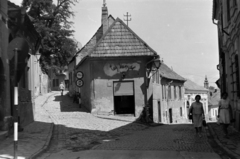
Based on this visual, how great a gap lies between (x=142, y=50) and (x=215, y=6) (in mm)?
5643

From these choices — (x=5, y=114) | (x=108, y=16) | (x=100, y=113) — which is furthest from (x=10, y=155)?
(x=108, y=16)

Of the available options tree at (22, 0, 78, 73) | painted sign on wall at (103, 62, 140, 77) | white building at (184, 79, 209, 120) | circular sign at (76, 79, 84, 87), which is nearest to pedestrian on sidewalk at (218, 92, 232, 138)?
painted sign on wall at (103, 62, 140, 77)

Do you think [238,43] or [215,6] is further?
[215,6]

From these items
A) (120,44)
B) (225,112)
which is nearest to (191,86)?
(120,44)

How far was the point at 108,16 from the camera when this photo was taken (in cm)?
3064

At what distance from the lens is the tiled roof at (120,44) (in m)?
23.1

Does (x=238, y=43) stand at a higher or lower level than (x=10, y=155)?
higher

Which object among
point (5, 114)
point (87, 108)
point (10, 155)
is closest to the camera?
point (10, 155)

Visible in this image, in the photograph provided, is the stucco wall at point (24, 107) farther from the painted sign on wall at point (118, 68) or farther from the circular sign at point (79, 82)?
the circular sign at point (79, 82)

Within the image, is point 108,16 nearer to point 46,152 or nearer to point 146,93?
point 146,93

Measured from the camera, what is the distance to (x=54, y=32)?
133ft

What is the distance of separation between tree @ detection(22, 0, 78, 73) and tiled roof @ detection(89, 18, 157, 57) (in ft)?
53.8

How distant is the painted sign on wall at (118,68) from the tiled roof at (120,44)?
69cm

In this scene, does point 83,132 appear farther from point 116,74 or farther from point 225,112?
point 116,74
